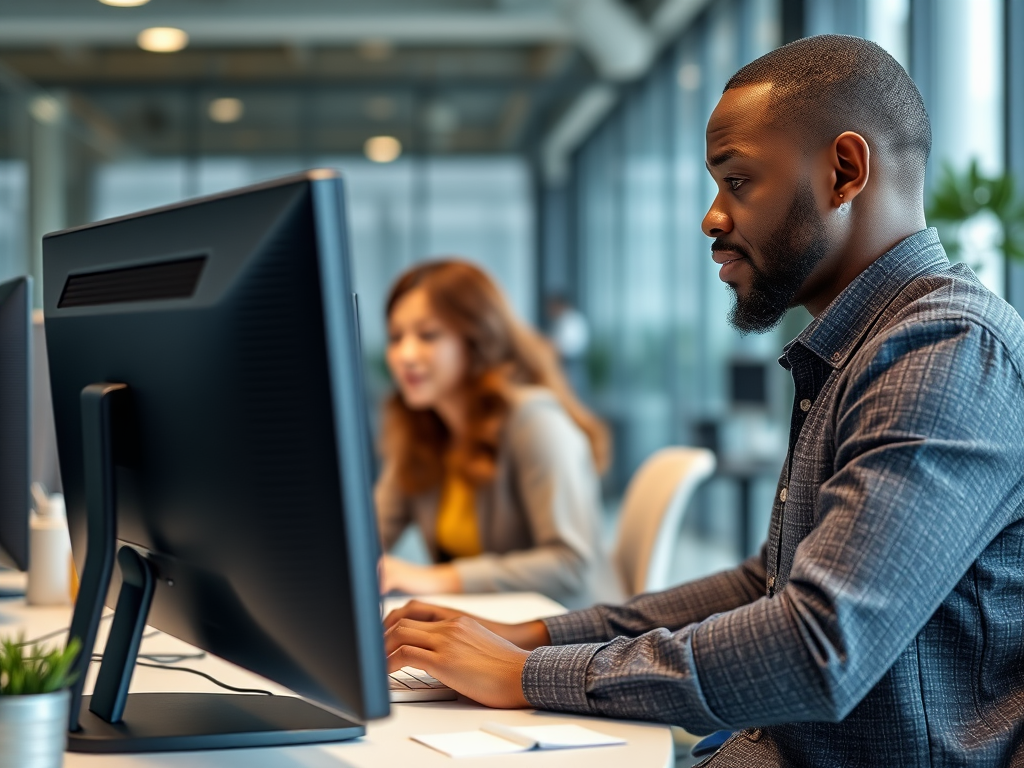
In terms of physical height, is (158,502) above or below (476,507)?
above

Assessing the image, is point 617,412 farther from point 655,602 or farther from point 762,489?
point 655,602

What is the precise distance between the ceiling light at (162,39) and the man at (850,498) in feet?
22.8

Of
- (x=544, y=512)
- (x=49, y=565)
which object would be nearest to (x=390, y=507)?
(x=544, y=512)

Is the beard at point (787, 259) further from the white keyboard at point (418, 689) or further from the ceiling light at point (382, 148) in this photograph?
the ceiling light at point (382, 148)

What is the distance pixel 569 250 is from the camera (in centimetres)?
824

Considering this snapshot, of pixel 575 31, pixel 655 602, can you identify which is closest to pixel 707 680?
pixel 655 602

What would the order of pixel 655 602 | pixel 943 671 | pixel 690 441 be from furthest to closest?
pixel 690 441
pixel 655 602
pixel 943 671

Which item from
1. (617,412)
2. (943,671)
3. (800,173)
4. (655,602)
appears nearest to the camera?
(943,671)

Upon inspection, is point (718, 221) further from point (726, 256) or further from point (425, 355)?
point (425, 355)

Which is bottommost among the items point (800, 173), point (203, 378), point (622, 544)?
point (622, 544)

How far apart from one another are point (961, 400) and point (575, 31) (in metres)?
6.88

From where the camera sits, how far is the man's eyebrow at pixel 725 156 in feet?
4.12

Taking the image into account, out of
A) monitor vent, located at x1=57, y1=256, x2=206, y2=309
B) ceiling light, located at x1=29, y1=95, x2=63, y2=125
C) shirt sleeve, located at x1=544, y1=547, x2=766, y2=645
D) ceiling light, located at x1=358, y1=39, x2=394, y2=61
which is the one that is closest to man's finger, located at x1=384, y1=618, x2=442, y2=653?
shirt sleeve, located at x1=544, y1=547, x2=766, y2=645

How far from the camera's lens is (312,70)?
7.76 metres
